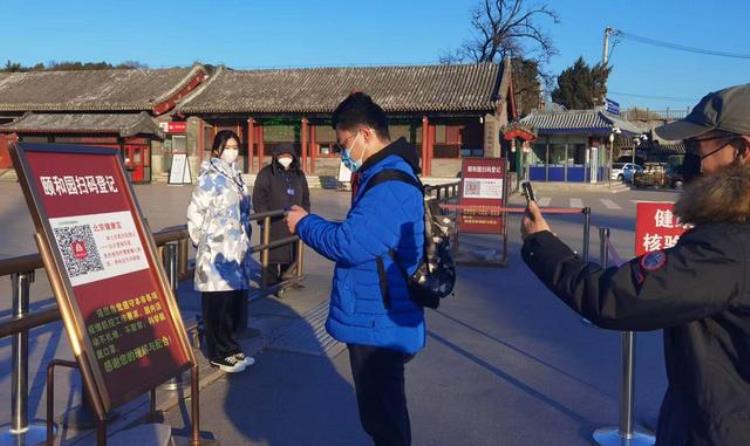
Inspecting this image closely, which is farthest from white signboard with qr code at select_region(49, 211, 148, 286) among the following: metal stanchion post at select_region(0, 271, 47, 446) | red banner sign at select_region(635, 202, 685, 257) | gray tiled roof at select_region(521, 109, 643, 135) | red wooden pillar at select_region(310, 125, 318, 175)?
gray tiled roof at select_region(521, 109, 643, 135)

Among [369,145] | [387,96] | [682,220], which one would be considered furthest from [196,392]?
[387,96]

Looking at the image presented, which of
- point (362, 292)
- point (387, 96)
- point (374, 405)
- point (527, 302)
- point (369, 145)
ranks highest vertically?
point (387, 96)

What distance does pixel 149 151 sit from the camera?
36219 millimetres

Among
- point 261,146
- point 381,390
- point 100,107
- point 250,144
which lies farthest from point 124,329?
point 100,107

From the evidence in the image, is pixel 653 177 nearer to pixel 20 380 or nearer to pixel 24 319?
pixel 20 380

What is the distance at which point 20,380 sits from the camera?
380 cm

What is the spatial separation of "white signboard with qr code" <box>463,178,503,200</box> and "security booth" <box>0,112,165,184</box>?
26.2m

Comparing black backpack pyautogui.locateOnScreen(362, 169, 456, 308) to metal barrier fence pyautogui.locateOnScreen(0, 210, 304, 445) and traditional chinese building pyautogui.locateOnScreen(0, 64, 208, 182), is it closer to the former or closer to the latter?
metal barrier fence pyautogui.locateOnScreen(0, 210, 304, 445)

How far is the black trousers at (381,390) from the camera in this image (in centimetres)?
311

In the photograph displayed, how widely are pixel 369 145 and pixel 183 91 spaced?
3832 centimetres

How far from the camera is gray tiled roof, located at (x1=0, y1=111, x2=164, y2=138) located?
115 ft

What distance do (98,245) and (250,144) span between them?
35129 mm

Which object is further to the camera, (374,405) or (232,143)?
(232,143)

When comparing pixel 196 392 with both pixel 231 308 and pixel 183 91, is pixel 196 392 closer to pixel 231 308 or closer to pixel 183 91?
pixel 231 308
